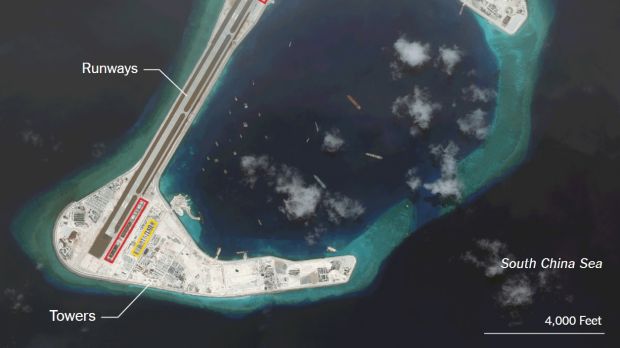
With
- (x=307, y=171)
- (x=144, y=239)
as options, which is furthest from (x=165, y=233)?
(x=307, y=171)

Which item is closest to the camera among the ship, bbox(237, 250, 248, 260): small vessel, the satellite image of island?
the ship

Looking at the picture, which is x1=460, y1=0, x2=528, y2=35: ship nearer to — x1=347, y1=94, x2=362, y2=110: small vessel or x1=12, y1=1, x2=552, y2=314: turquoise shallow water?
x1=12, y1=1, x2=552, y2=314: turquoise shallow water

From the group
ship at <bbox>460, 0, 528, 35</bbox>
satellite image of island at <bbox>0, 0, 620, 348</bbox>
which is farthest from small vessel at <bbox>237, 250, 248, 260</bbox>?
ship at <bbox>460, 0, 528, 35</bbox>

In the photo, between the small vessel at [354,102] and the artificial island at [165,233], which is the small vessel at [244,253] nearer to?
the artificial island at [165,233]

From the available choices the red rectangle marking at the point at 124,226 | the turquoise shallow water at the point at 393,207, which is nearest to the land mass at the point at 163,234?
the red rectangle marking at the point at 124,226

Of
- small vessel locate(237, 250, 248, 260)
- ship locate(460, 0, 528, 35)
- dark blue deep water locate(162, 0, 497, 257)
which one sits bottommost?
small vessel locate(237, 250, 248, 260)

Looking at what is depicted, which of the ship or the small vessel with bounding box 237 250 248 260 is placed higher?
the ship

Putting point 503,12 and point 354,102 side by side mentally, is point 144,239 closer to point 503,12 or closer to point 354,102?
point 354,102

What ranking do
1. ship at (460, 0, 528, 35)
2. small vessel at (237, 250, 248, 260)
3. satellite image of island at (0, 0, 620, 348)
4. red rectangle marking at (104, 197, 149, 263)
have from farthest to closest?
small vessel at (237, 250, 248, 260) → red rectangle marking at (104, 197, 149, 263) → satellite image of island at (0, 0, 620, 348) → ship at (460, 0, 528, 35)
